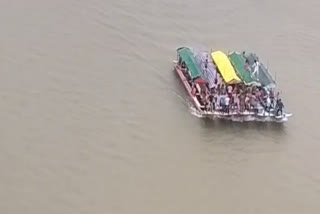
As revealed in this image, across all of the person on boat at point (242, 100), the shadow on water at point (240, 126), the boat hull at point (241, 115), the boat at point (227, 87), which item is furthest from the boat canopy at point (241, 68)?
the shadow on water at point (240, 126)

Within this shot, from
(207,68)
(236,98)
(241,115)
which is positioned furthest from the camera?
(207,68)

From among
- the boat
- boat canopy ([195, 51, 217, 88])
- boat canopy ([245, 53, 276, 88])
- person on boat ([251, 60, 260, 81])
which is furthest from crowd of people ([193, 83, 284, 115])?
person on boat ([251, 60, 260, 81])

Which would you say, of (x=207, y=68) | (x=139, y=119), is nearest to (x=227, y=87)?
(x=207, y=68)

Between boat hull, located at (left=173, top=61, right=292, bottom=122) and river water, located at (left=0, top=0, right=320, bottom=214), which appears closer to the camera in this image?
river water, located at (left=0, top=0, right=320, bottom=214)

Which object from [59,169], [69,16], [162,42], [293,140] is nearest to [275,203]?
[293,140]

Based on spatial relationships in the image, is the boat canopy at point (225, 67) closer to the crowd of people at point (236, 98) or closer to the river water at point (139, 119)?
the crowd of people at point (236, 98)

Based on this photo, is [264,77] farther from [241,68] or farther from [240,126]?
[240,126]

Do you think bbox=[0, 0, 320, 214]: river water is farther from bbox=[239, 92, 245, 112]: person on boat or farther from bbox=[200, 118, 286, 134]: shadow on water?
bbox=[239, 92, 245, 112]: person on boat

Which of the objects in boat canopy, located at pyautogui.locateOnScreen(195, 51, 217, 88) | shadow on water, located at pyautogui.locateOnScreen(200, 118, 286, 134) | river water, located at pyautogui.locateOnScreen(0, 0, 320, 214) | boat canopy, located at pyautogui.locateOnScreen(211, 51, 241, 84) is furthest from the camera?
boat canopy, located at pyautogui.locateOnScreen(195, 51, 217, 88)
